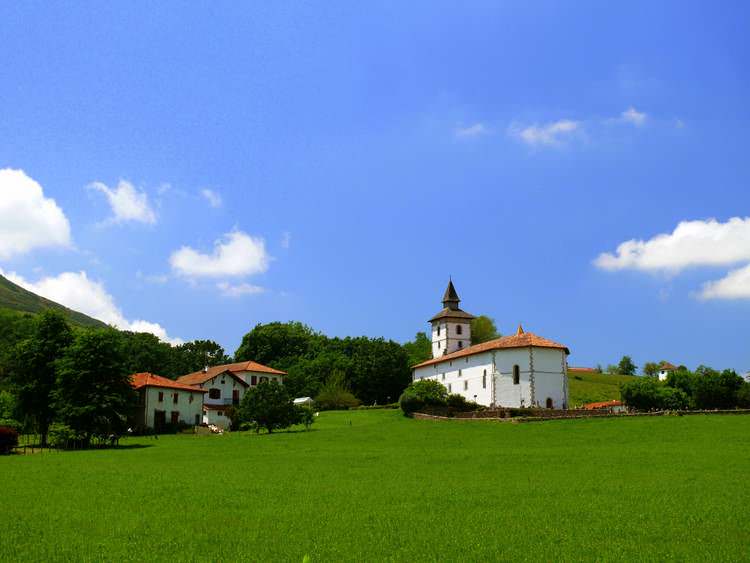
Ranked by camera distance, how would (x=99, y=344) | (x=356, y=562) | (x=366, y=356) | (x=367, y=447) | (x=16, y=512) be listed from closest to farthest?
(x=356, y=562), (x=16, y=512), (x=367, y=447), (x=99, y=344), (x=366, y=356)

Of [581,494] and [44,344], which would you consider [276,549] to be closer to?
[581,494]

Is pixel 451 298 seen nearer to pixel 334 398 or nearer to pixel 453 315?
pixel 453 315

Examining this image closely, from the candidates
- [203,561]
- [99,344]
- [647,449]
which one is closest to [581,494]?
[203,561]

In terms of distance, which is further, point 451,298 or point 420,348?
point 420,348

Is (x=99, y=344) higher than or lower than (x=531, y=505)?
higher

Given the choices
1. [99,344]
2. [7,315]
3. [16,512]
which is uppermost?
[7,315]

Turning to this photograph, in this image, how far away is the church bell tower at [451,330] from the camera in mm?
92062

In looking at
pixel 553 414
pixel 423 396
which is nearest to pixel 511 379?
pixel 423 396

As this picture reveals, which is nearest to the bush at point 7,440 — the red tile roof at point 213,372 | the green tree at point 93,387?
the green tree at point 93,387

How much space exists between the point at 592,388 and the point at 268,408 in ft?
310

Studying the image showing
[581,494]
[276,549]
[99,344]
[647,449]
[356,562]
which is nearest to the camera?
[356,562]

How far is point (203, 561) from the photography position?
48.6 feet

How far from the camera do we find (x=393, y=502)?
72.6ft

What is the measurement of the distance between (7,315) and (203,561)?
139787mm
